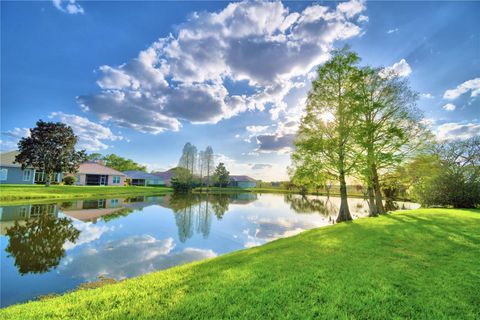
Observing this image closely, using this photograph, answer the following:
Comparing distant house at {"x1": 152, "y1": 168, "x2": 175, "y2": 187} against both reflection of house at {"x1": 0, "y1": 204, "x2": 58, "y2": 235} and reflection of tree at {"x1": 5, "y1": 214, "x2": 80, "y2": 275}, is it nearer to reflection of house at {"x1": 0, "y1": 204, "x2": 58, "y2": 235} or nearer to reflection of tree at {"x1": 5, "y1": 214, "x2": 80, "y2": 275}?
reflection of house at {"x1": 0, "y1": 204, "x2": 58, "y2": 235}

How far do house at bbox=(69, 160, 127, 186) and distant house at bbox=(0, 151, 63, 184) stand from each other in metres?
8.99

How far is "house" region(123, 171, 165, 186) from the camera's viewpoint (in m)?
66.2

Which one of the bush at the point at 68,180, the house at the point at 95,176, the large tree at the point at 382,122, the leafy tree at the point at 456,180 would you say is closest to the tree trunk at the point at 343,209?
the large tree at the point at 382,122

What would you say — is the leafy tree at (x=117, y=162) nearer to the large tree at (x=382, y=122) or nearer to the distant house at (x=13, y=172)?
the distant house at (x=13, y=172)

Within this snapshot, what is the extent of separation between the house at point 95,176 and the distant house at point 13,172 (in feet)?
29.5

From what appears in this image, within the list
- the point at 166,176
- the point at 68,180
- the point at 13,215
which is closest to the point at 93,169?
the point at 68,180

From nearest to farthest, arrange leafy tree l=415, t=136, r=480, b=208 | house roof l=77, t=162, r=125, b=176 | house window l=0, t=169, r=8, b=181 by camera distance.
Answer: leafy tree l=415, t=136, r=480, b=208, house window l=0, t=169, r=8, b=181, house roof l=77, t=162, r=125, b=176

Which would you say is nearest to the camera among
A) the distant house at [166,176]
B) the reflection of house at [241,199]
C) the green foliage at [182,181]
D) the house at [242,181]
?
the reflection of house at [241,199]

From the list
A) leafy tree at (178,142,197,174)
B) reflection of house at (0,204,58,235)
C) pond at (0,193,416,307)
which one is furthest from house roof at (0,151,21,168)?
leafy tree at (178,142,197,174)

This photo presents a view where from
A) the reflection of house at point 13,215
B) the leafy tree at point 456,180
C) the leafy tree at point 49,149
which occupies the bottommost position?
the reflection of house at point 13,215

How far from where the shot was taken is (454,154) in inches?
898

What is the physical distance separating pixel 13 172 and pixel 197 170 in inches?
1500

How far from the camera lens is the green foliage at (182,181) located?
5416cm

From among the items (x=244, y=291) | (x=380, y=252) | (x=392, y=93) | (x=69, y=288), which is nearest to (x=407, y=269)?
(x=380, y=252)
